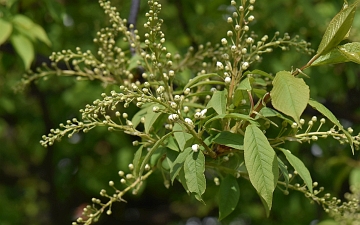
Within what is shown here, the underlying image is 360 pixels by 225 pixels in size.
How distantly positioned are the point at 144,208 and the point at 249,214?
3.21ft

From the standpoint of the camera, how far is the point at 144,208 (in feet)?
15.8

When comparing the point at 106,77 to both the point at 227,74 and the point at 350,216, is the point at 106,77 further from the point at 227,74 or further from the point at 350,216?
the point at 350,216

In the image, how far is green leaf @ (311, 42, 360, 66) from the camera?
49.9 inches

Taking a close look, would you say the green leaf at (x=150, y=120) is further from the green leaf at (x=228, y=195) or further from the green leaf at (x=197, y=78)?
the green leaf at (x=228, y=195)

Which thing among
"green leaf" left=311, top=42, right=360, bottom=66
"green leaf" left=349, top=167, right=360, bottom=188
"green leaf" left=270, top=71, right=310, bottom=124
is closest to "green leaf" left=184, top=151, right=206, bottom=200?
"green leaf" left=270, top=71, right=310, bottom=124

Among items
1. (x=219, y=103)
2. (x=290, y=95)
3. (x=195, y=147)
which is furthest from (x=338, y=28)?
(x=195, y=147)

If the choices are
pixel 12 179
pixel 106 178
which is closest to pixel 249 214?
pixel 106 178

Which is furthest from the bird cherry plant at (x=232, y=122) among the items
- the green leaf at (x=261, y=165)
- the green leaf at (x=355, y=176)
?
the green leaf at (x=355, y=176)

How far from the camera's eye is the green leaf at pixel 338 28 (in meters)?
1.23

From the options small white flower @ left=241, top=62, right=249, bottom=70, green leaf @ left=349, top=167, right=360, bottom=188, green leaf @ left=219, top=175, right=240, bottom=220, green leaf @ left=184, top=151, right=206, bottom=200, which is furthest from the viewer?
green leaf @ left=349, top=167, right=360, bottom=188

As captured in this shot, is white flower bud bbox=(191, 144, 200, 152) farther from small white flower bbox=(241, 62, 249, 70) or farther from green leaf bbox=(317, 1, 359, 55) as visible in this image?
green leaf bbox=(317, 1, 359, 55)

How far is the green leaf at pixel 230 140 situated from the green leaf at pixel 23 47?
138 centimetres

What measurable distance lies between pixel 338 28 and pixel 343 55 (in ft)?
0.23

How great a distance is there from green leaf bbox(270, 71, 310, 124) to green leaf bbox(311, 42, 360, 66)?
0.12m
